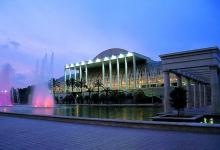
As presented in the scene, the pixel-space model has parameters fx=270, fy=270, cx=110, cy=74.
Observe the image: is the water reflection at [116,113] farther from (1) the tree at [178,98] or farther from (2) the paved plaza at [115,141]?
(2) the paved plaza at [115,141]

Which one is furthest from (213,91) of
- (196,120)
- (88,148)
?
(88,148)

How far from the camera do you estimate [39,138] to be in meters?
10.9

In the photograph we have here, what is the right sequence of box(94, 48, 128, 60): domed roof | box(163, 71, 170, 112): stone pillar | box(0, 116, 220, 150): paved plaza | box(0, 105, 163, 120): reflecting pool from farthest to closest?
box(94, 48, 128, 60): domed roof < box(163, 71, 170, 112): stone pillar < box(0, 105, 163, 120): reflecting pool < box(0, 116, 220, 150): paved plaza

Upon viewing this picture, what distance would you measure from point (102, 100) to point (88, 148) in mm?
62711

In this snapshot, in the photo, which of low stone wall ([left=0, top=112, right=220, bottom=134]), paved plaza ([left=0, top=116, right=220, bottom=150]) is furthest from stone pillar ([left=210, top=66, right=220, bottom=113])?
paved plaza ([left=0, top=116, right=220, bottom=150])

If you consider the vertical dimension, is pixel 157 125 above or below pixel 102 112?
above

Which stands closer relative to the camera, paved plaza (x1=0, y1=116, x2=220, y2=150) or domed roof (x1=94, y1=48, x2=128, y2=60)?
paved plaza (x1=0, y1=116, x2=220, y2=150)

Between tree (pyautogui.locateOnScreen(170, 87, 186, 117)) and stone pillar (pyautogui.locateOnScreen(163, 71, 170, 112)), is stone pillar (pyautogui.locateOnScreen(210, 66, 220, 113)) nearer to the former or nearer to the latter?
tree (pyautogui.locateOnScreen(170, 87, 186, 117))

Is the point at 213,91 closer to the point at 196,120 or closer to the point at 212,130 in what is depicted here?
the point at 196,120

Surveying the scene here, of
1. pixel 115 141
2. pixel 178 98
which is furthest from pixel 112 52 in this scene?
pixel 115 141

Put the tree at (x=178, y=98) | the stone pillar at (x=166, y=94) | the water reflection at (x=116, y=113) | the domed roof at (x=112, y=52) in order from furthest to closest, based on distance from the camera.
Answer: the domed roof at (x=112, y=52)
the stone pillar at (x=166, y=94)
the water reflection at (x=116, y=113)
the tree at (x=178, y=98)

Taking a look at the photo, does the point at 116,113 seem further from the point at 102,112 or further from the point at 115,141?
the point at 115,141

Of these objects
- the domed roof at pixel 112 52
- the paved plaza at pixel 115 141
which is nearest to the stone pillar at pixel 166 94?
the paved plaza at pixel 115 141

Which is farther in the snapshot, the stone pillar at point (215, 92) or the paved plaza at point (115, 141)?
the stone pillar at point (215, 92)
